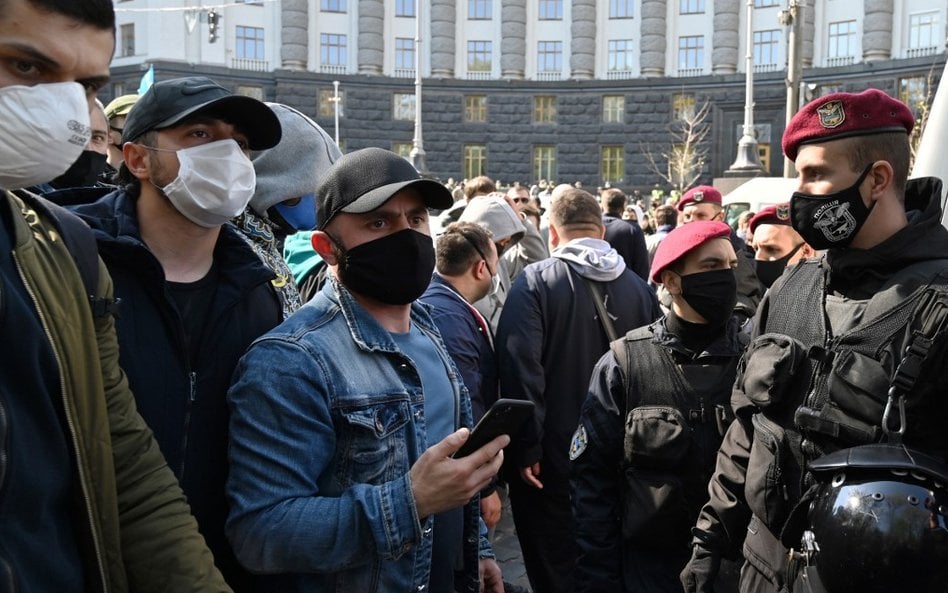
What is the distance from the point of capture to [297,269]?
4.12 m

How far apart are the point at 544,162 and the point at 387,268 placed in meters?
40.9

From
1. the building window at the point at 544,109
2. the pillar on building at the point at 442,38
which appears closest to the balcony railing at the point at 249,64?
the pillar on building at the point at 442,38

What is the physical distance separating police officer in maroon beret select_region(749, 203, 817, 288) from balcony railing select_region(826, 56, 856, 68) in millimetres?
37624

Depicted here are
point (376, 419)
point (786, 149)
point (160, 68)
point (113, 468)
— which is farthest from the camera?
point (160, 68)

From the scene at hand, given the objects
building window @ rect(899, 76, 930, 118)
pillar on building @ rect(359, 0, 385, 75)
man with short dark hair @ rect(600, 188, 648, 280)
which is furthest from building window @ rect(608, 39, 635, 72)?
man with short dark hair @ rect(600, 188, 648, 280)

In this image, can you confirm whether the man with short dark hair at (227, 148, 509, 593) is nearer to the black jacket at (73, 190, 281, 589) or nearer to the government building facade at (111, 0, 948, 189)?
the black jacket at (73, 190, 281, 589)

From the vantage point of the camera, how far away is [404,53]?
43.3m

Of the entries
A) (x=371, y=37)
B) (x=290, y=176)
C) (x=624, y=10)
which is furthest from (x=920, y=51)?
(x=290, y=176)

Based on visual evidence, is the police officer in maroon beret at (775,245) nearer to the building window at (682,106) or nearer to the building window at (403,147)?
the building window at (682,106)

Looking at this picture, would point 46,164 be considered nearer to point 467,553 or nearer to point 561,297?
point 467,553

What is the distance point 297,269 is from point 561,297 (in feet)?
5.10

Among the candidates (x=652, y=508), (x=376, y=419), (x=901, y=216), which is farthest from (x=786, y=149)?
(x=376, y=419)

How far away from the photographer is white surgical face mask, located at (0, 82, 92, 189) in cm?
162

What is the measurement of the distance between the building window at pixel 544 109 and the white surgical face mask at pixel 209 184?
134ft
